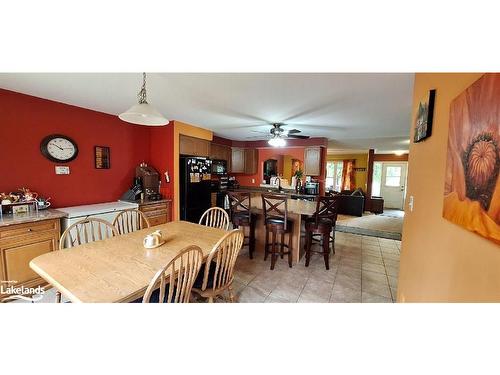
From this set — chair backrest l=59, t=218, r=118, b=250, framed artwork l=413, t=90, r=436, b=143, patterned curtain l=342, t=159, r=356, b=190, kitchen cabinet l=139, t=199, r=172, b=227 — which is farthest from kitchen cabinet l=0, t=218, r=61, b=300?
patterned curtain l=342, t=159, r=356, b=190

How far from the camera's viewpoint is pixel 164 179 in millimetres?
3742

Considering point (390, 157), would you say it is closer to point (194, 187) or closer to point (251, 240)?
point (251, 240)

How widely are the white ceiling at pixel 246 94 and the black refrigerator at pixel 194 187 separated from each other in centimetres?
84

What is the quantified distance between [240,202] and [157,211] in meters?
1.49

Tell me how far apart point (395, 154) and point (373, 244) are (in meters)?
5.72

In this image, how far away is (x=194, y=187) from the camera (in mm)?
3893

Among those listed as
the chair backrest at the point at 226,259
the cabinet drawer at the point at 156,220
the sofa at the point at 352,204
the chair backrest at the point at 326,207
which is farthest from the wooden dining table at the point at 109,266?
the sofa at the point at 352,204

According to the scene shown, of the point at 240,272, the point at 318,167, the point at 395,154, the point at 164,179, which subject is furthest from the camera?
the point at 395,154

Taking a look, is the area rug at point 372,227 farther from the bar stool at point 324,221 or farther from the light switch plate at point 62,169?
the light switch plate at point 62,169

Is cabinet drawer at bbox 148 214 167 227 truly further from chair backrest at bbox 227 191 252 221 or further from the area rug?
→ the area rug

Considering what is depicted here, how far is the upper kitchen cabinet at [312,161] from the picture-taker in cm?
514

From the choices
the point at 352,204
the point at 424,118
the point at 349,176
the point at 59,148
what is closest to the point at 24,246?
the point at 59,148
